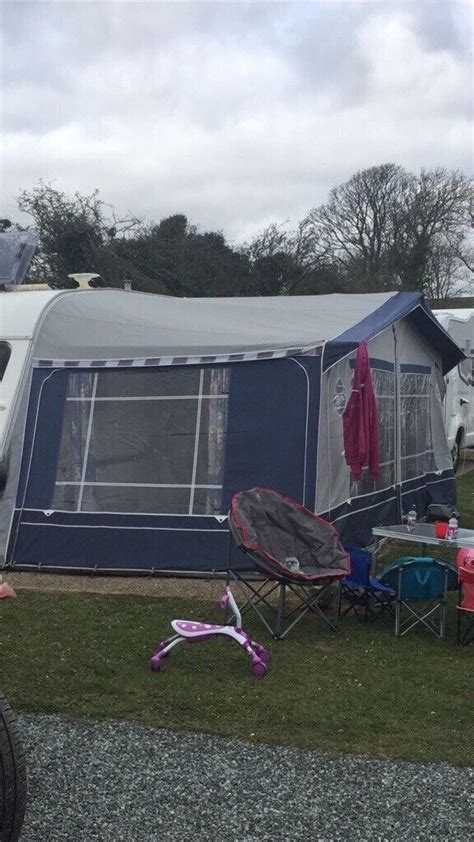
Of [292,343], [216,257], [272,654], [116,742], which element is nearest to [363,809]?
[116,742]

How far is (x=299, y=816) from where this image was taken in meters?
3.12

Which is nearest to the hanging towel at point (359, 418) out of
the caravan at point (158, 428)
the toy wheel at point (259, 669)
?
the caravan at point (158, 428)

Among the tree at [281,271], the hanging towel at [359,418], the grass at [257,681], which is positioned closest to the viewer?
the grass at [257,681]

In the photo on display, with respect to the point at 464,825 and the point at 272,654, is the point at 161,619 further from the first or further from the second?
the point at 464,825

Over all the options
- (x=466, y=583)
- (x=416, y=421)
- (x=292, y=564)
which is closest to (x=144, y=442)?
(x=292, y=564)

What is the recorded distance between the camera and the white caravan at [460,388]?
12.8 m

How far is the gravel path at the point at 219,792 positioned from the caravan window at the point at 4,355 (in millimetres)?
3989

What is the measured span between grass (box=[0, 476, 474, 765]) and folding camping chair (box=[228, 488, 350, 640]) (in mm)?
179

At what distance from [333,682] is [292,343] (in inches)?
112

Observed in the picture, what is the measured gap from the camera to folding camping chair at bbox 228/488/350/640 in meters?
5.36

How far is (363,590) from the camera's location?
5754 millimetres

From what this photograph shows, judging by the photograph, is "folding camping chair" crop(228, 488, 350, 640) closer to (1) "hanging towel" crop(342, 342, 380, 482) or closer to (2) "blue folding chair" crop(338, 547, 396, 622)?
(2) "blue folding chair" crop(338, 547, 396, 622)

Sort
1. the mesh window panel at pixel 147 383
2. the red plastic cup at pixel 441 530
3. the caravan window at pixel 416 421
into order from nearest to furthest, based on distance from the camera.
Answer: the red plastic cup at pixel 441 530, the mesh window panel at pixel 147 383, the caravan window at pixel 416 421

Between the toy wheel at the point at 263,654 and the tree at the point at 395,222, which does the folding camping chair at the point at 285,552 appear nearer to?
the toy wheel at the point at 263,654
